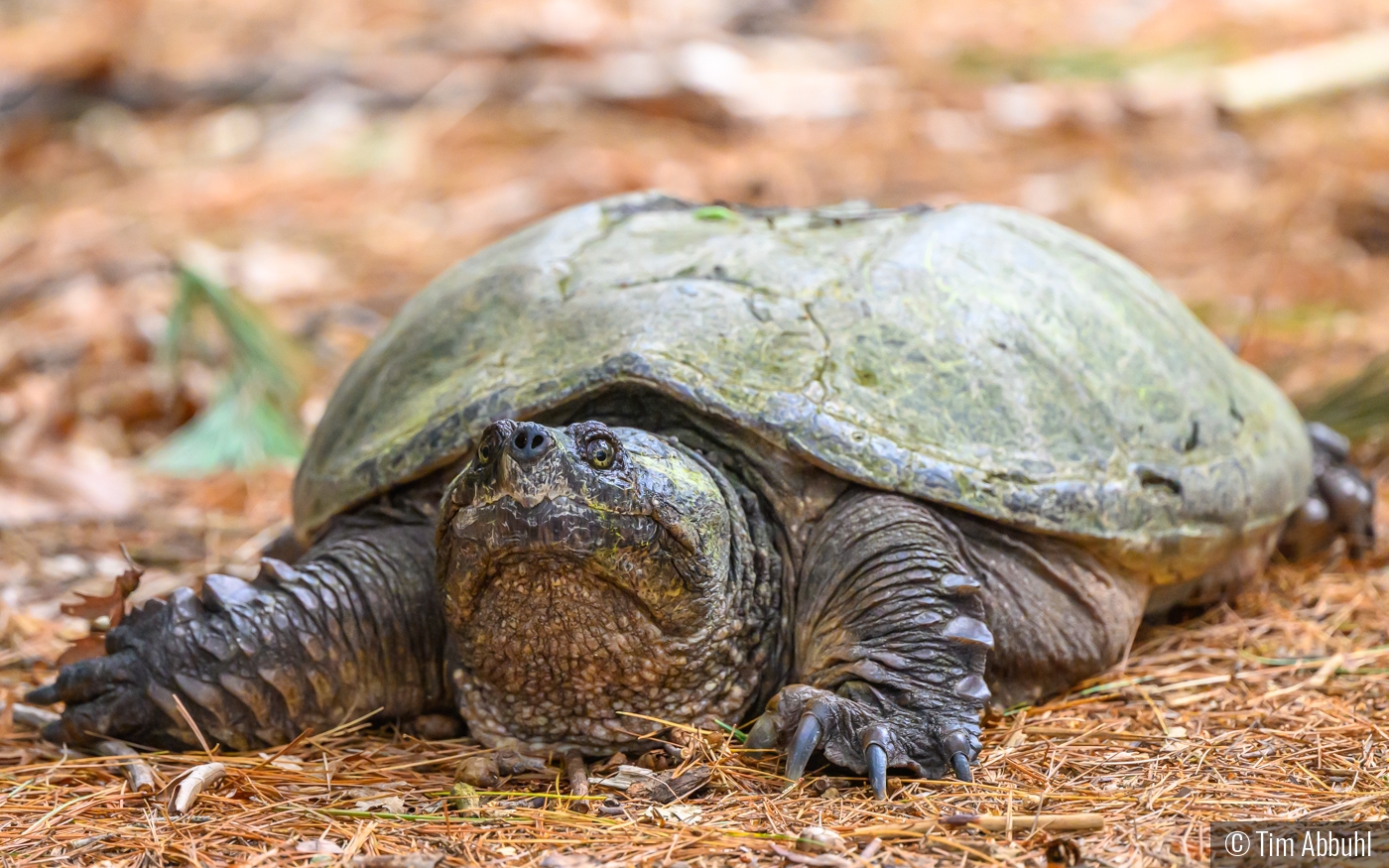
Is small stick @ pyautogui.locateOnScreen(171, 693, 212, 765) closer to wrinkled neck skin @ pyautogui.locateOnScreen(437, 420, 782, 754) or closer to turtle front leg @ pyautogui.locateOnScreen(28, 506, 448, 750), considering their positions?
turtle front leg @ pyautogui.locateOnScreen(28, 506, 448, 750)

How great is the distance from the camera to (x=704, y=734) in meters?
2.68

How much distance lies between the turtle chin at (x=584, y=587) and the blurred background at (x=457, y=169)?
1.61 m

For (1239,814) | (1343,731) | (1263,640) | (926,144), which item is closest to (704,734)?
(1239,814)

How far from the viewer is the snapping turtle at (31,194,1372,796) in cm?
253

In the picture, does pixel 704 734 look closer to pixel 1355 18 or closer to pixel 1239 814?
pixel 1239 814

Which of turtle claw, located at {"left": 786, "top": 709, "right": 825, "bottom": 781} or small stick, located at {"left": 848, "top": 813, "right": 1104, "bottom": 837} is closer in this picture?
small stick, located at {"left": 848, "top": 813, "right": 1104, "bottom": 837}

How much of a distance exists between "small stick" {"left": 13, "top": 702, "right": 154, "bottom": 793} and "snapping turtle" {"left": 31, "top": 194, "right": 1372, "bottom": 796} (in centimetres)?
5

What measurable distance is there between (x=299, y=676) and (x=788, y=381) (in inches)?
47.8

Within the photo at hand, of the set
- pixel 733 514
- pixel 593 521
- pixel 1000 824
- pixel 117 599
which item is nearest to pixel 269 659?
pixel 117 599

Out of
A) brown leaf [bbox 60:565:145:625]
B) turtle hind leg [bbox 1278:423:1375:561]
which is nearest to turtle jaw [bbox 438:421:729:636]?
brown leaf [bbox 60:565:145:625]

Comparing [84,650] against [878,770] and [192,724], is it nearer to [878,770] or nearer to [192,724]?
[192,724]

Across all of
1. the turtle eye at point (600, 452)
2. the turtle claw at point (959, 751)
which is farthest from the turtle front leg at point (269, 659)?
the turtle claw at point (959, 751)

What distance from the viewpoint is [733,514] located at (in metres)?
2.75

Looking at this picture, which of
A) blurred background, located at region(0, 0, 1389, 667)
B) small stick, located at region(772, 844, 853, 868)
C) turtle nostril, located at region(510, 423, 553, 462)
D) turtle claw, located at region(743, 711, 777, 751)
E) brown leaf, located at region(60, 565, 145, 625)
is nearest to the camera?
small stick, located at region(772, 844, 853, 868)
